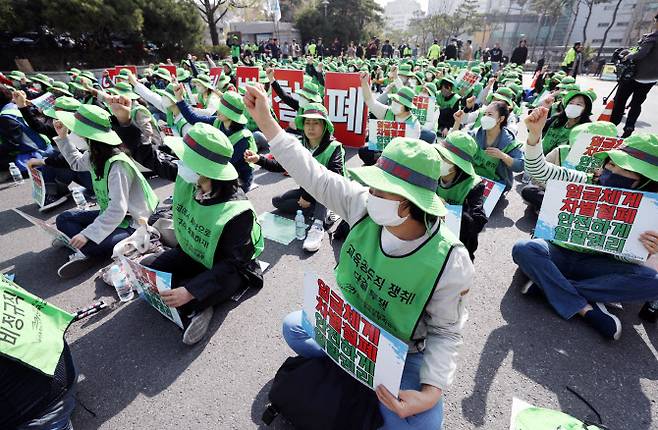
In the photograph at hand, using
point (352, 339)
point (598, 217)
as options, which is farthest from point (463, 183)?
point (352, 339)

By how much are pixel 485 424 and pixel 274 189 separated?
180 inches

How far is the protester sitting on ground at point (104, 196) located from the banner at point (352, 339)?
250cm

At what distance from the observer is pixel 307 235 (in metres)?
4.33

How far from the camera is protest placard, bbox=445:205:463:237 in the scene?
3.18m

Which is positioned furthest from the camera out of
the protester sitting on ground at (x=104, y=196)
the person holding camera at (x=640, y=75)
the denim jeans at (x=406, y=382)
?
the person holding camera at (x=640, y=75)

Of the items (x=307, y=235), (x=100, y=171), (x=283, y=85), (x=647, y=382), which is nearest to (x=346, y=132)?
(x=283, y=85)

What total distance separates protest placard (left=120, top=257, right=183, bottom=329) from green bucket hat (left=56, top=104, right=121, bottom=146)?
1.35 m

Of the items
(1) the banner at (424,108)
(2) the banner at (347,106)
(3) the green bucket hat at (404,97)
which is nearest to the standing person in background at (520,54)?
(1) the banner at (424,108)

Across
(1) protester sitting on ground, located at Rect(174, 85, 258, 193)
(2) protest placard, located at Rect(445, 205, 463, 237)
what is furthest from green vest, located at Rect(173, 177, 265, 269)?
(1) protester sitting on ground, located at Rect(174, 85, 258, 193)

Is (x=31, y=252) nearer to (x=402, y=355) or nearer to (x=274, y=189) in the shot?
(x=274, y=189)

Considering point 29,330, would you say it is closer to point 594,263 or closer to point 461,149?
point 461,149

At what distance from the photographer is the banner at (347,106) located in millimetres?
7441

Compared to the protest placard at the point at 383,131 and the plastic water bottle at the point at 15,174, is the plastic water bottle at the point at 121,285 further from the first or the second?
the plastic water bottle at the point at 15,174

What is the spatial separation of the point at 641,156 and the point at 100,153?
188 inches
